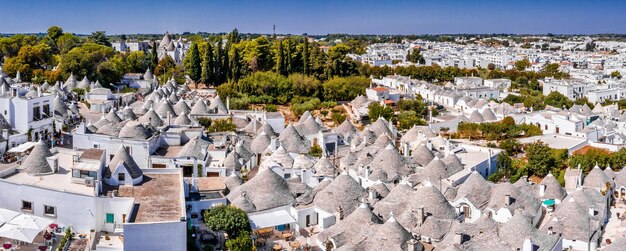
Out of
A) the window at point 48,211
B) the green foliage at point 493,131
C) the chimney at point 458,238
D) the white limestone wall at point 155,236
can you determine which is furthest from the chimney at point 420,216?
the green foliage at point 493,131

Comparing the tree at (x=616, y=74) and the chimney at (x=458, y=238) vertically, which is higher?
the tree at (x=616, y=74)

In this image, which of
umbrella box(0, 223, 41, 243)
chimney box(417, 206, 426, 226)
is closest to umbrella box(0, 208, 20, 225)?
umbrella box(0, 223, 41, 243)

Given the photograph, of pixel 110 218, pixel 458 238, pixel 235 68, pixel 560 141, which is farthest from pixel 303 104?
pixel 110 218

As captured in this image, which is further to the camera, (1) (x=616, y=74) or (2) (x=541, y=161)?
(1) (x=616, y=74)

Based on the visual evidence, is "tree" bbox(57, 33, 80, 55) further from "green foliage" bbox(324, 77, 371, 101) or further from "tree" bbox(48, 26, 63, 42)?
"green foliage" bbox(324, 77, 371, 101)

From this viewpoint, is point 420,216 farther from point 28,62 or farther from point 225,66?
point 28,62

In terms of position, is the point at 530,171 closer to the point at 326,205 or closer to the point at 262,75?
the point at 326,205

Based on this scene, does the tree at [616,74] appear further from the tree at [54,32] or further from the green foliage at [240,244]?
the green foliage at [240,244]
